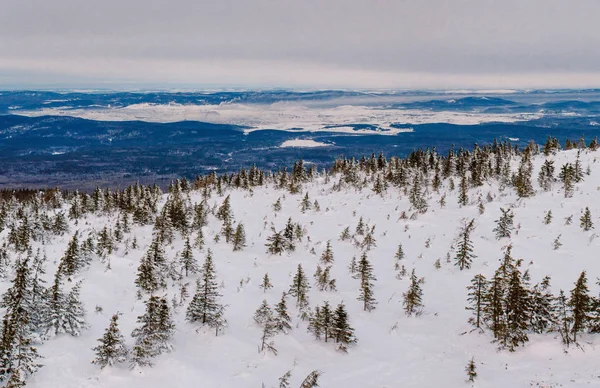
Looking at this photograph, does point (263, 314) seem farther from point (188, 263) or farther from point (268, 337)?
point (188, 263)

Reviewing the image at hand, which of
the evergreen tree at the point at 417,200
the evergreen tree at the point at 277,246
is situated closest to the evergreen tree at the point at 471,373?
the evergreen tree at the point at 277,246

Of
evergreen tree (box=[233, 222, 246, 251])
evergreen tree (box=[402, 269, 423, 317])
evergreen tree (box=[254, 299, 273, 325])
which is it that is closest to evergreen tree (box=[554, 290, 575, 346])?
evergreen tree (box=[402, 269, 423, 317])

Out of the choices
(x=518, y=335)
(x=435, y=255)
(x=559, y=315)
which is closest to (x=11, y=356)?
(x=518, y=335)

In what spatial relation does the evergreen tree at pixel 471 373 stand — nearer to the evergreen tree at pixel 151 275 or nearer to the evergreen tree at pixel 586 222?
the evergreen tree at pixel 151 275

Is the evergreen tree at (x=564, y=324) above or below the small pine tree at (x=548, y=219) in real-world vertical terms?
below

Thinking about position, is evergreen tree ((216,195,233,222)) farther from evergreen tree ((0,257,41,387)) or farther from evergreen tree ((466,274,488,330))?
evergreen tree ((466,274,488,330))

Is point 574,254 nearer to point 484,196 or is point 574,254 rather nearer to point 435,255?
point 435,255
